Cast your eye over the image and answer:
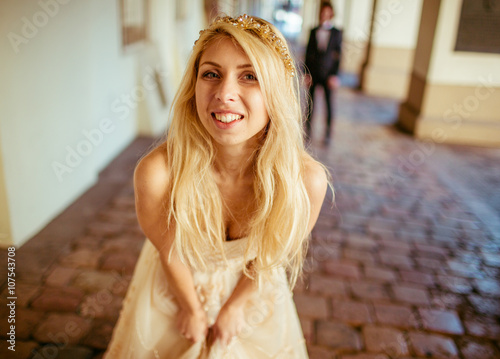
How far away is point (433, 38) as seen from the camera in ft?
22.1

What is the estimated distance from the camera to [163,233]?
1619 millimetres

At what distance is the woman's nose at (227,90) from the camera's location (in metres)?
1.37

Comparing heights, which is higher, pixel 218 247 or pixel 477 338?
pixel 218 247

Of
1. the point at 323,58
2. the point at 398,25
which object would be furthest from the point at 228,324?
the point at 398,25

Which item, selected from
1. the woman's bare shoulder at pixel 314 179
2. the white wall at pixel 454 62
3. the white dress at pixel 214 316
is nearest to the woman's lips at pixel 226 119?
the woman's bare shoulder at pixel 314 179

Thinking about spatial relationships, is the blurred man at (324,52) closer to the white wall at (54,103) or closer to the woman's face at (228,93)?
the white wall at (54,103)

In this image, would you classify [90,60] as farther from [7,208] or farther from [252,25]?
[252,25]

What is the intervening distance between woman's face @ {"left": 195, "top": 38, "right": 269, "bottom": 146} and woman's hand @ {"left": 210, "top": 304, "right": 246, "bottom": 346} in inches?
29.2

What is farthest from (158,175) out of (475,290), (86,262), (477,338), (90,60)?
(90,60)

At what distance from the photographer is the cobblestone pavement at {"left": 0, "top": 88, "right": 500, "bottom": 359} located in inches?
97.7

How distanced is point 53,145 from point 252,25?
8.80 feet

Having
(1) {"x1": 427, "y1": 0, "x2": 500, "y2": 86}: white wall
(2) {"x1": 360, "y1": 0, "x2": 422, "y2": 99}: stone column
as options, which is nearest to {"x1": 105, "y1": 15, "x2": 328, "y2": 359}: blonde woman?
(1) {"x1": 427, "y1": 0, "x2": 500, "y2": 86}: white wall

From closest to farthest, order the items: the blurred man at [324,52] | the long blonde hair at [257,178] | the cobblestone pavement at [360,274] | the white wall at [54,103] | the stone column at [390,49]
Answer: the long blonde hair at [257,178] < the cobblestone pavement at [360,274] < the white wall at [54,103] < the blurred man at [324,52] < the stone column at [390,49]

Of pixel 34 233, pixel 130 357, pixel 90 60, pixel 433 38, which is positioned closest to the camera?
pixel 130 357
